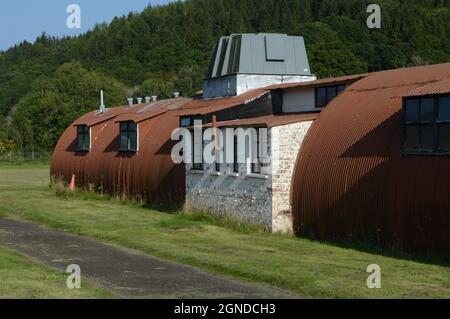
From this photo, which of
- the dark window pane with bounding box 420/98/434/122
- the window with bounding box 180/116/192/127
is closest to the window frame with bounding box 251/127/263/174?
the dark window pane with bounding box 420/98/434/122

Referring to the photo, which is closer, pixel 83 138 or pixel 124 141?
pixel 124 141

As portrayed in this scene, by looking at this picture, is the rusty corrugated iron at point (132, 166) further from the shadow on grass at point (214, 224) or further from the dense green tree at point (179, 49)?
the dense green tree at point (179, 49)

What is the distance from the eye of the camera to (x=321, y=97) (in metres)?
26.4

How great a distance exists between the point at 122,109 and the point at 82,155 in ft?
13.2

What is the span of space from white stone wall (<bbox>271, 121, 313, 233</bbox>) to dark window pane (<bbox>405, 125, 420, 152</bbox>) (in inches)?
200

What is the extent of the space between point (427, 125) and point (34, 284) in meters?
9.93

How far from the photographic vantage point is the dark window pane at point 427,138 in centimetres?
1833

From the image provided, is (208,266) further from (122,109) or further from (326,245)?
(122,109)

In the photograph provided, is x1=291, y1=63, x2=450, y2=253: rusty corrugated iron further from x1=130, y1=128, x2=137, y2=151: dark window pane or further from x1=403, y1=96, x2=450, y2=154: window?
x1=130, y1=128, x2=137, y2=151: dark window pane

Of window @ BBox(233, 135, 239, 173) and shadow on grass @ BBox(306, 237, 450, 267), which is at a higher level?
window @ BBox(233, 135, 239, 173)

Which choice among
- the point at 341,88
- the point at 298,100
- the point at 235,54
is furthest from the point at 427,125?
the point at 235,54

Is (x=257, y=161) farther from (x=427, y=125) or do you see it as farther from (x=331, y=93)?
(x=427, y=125)

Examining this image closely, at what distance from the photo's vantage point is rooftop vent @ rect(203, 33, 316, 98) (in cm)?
3559

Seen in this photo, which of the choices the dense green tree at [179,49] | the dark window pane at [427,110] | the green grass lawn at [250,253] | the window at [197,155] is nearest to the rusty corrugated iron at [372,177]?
the green grass lawn at [250,253]
